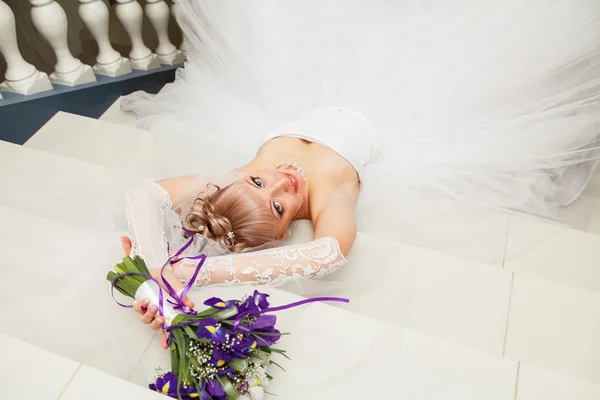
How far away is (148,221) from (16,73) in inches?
53.8

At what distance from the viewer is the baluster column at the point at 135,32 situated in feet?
8.62

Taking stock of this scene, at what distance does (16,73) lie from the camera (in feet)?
7.69

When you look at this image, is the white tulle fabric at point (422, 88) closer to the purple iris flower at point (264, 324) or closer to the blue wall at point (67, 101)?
the blue wall at point (67, 101)

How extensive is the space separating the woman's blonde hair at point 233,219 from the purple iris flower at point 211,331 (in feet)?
1.52

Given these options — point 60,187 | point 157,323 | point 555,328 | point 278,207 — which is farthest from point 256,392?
point 60,187

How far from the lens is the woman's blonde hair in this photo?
5.11ft

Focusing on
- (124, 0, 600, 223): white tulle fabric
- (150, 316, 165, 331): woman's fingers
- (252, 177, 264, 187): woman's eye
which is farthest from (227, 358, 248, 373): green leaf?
(124, 0, 600, 223): white tulle fabric

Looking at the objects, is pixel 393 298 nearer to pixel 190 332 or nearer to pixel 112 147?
pixel 190 332

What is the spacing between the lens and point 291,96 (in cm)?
234

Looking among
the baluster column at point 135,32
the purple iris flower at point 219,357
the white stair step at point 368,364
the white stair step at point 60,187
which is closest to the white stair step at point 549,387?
the white stair step at point 368,364

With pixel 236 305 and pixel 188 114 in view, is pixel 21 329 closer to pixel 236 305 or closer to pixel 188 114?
pixel 236 305

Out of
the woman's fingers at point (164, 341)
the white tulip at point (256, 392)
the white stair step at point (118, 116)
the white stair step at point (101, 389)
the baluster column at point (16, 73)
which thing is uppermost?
the baluster column at point (16, 73)

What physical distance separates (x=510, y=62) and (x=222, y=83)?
1.33 metres

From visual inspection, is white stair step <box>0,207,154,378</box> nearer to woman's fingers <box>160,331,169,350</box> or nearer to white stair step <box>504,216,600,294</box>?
woman's fingers <box>160,331,169,350</box>
